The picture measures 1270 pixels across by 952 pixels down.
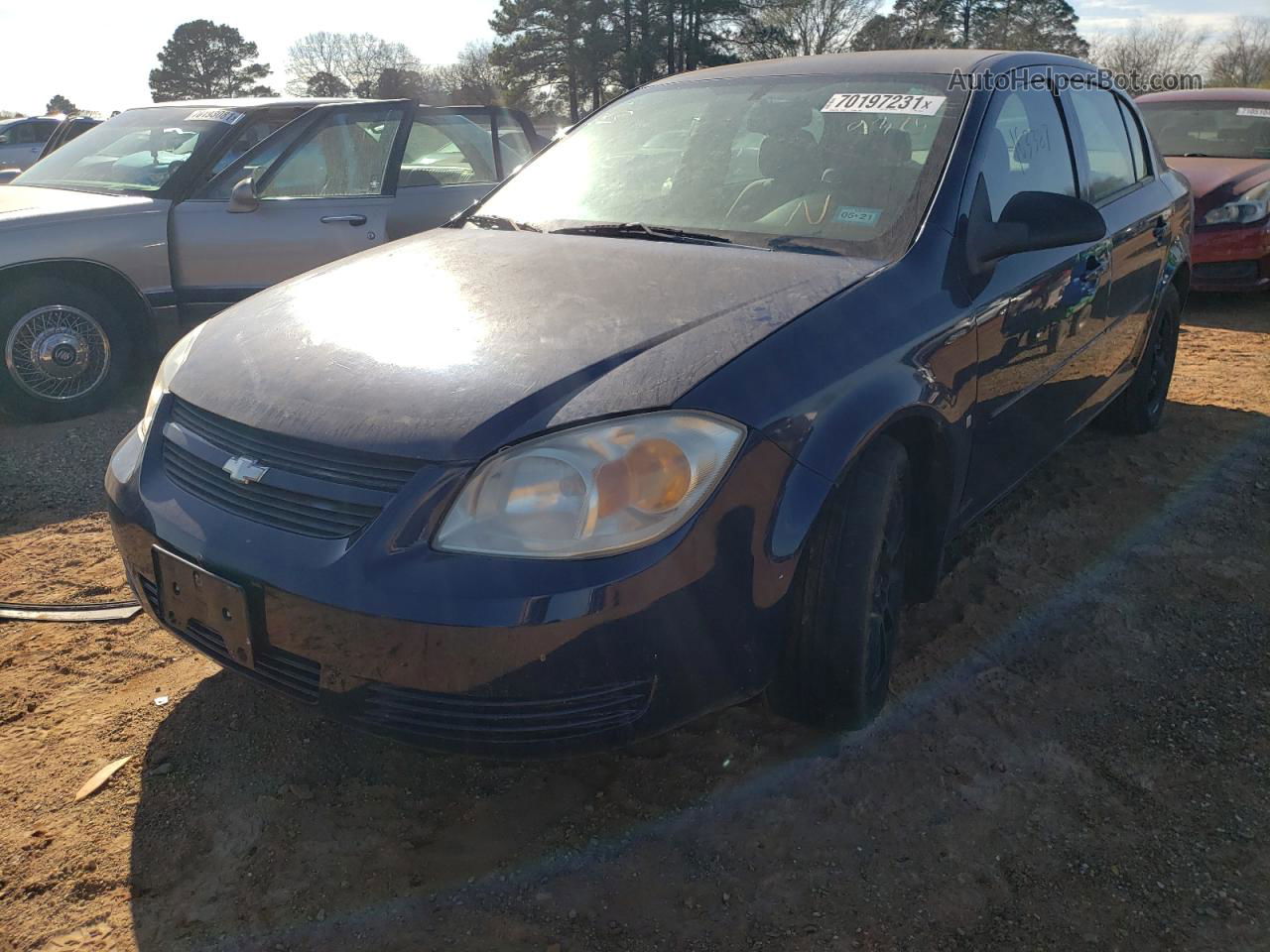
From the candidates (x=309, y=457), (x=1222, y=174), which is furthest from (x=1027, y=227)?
(x=1222, y=174)

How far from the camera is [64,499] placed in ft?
12.7

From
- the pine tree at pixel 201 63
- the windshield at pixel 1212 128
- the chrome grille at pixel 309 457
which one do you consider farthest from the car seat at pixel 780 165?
the pine tree at pixel 201 63

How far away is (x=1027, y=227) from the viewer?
248cm

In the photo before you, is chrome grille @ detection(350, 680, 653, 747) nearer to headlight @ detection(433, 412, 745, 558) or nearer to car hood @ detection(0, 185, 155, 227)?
headlight @ detection(433, 412, 745, 558)

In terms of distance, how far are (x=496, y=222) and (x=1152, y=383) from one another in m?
3.20

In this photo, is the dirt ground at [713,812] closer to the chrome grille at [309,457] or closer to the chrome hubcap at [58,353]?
the chrome grille at [309,457]

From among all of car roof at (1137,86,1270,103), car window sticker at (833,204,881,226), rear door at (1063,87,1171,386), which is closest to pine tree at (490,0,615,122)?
car roof at (1137,86,1270,103)

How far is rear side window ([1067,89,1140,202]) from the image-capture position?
3.48 metres

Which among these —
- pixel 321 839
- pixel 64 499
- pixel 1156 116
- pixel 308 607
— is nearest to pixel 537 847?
pixel 321 839

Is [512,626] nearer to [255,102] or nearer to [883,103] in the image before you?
[883,103]

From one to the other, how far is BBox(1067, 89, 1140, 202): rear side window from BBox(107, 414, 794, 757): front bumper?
2.38 meters

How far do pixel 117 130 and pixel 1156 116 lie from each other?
322 inches

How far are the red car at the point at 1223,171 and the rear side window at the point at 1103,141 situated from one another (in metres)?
3.78

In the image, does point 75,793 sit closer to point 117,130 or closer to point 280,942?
point 280,942
